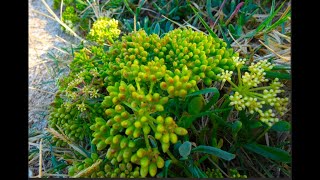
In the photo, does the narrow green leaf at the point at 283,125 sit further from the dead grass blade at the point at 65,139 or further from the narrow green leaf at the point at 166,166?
the dead grass blade at the point at 65,139

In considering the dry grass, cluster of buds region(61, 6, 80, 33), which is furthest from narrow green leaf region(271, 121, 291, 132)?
cluster of buds region(61, 6, 80, 33)

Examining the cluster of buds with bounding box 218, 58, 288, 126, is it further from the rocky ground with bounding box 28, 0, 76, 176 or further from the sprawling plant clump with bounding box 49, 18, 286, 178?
the rocky ground with bounding box 28, 0, 76, 176

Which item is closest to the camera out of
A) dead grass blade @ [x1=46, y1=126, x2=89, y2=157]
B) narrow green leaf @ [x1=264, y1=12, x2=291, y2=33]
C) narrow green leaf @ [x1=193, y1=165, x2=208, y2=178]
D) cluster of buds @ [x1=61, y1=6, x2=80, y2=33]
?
narrow green leaf @ [x1=193, y1=165, x2=208, y2=178]

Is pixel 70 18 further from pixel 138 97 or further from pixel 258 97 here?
pixel 258 97

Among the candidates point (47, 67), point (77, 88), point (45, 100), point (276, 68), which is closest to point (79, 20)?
point (47, 67)
